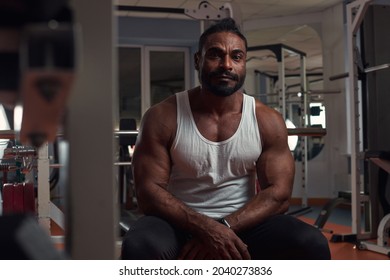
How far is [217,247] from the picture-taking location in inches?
47.8

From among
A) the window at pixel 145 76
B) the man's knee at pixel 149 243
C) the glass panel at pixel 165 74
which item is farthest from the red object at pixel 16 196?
the glass panel at pixel 165 74

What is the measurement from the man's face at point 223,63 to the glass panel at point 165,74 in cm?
485

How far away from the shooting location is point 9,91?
0.47 meters

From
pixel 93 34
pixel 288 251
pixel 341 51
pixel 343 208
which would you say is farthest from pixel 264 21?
pixel 93 34

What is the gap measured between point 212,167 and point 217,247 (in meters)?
0.20

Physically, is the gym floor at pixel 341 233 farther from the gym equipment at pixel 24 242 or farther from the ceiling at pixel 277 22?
the gym equipment at pixel 24 242

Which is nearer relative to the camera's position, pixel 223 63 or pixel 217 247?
pixel 217 247

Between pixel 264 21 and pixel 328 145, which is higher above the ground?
pixel 264 21

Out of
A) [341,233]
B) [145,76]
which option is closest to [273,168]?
[341,233]

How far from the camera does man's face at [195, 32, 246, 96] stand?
1.34 m

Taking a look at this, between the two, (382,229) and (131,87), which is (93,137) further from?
(131,87)

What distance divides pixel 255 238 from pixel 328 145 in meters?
4.03

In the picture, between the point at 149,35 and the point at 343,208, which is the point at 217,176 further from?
the point at 149,35

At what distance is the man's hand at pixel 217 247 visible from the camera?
1202 mm
